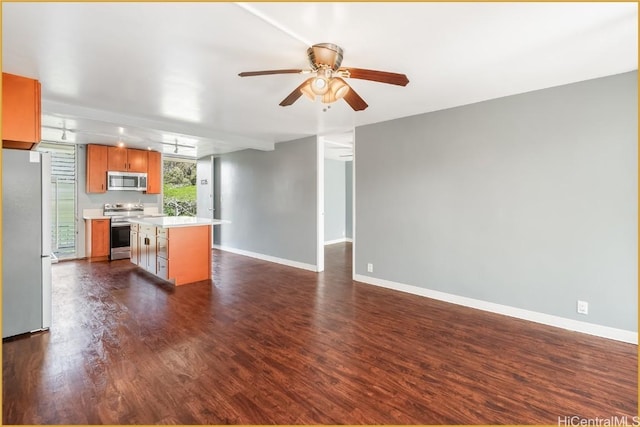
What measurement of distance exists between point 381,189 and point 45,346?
13.2 feet

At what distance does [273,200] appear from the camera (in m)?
5.96

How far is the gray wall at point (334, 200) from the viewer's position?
8.12 metres

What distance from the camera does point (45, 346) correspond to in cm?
254

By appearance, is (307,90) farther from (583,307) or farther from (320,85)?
(583,307)

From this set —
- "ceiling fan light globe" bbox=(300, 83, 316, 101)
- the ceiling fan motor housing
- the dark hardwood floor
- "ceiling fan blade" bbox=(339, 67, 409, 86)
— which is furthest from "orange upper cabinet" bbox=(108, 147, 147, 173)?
"ceiling fan blade" bbox=(339, 67, 409, 86)

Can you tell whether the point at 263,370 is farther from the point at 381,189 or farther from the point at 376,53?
the point at 381,189

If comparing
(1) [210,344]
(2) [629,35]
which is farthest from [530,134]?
(1) [210,344]

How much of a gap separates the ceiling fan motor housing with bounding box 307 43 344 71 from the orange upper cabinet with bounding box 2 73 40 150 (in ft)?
8.51

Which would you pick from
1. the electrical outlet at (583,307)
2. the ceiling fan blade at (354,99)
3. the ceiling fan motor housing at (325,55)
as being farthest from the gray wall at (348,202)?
the ceiling fan motor housing at (325,55)

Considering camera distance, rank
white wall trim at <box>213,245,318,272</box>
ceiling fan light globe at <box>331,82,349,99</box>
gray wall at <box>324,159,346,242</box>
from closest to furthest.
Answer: ceiling fan light globe at <box>331,82,349,99</box> → white wall trim at <box>213,245,318,272</box> → gray wall at <box>324,159,346,242</box>

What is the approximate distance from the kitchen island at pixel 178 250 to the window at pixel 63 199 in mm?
2459

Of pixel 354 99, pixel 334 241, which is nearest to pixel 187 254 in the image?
pixel 354 99

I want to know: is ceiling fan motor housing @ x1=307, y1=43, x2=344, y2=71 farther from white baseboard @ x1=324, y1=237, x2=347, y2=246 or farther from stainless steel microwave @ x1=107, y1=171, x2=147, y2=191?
white baseboard @ x1=324, y1=237, x2=347, y2=246

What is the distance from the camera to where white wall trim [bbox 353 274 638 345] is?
8.80ft
